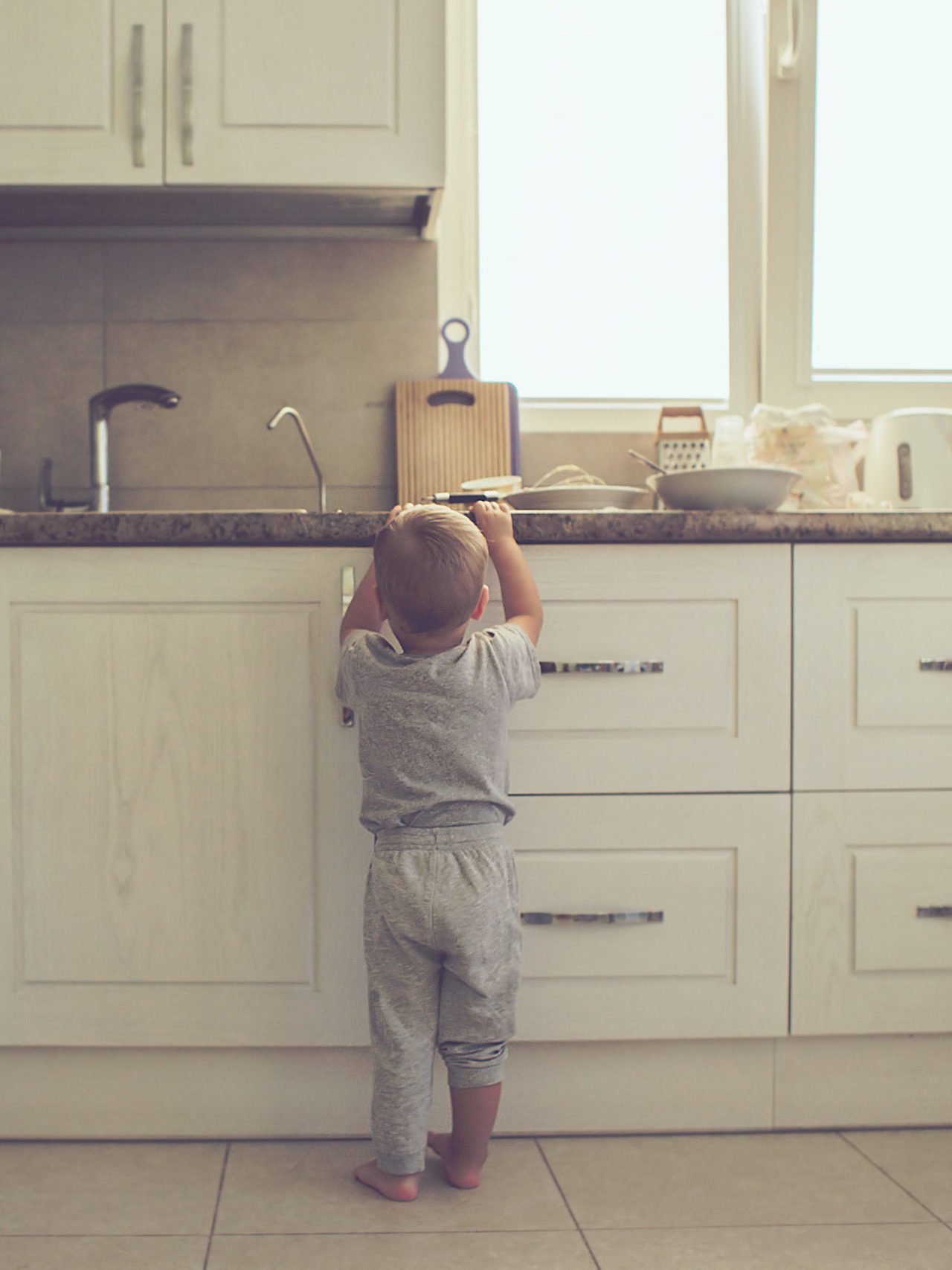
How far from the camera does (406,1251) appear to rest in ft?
3.74

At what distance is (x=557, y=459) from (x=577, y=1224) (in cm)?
131

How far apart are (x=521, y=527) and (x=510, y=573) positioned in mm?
93

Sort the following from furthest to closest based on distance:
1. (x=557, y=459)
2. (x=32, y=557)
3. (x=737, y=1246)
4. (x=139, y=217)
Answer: (x=557, y=459)
(x=139, y=217)
(x=32, y=557)
(x=737, y=1246)

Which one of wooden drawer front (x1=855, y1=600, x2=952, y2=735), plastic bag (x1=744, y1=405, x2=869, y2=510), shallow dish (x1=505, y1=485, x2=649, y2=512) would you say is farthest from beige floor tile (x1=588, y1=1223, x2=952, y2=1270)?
plastic bag (x1=744, y1=405, x2=869, y2=510)

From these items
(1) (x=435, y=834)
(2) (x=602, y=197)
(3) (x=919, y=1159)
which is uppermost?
(2) (x=602, y=197)

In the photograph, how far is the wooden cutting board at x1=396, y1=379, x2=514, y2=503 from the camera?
1.94 m

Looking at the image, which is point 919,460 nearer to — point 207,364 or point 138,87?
point 207,364

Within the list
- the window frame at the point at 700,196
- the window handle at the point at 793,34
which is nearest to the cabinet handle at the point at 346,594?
the window frame at the point at 700,196

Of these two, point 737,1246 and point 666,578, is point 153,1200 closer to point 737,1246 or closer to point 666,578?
point 737,1246

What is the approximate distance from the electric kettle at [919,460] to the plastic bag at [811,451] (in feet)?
0.20

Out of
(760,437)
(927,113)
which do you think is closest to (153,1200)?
(760,437)

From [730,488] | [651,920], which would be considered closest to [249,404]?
[730,488]

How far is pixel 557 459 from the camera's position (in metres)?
2.03

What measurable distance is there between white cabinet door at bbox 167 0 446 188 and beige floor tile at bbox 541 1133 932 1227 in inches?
58.6
